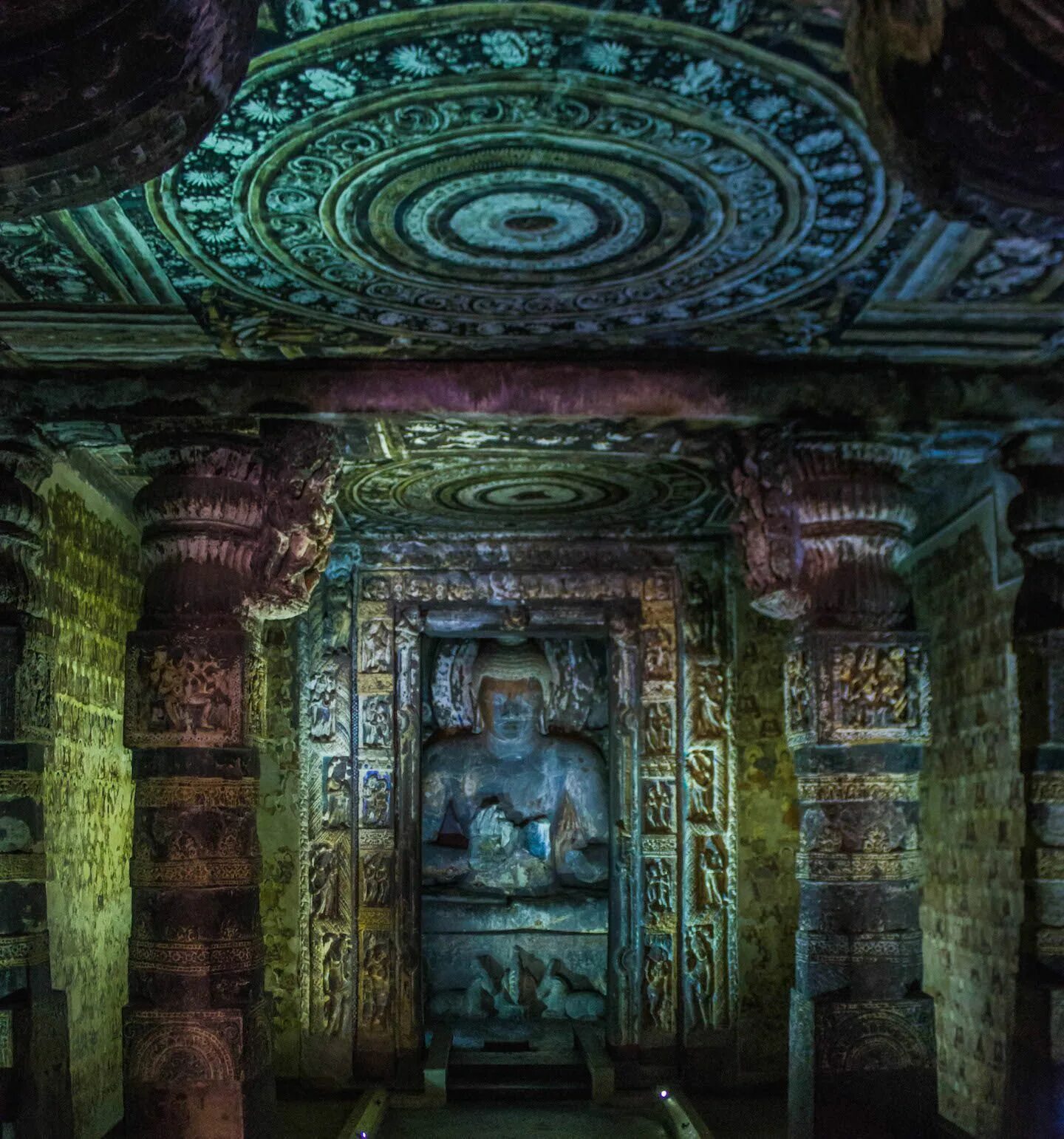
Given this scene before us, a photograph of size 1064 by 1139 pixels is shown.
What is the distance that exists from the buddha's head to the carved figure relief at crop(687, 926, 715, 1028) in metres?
2.79

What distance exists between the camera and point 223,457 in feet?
17.9

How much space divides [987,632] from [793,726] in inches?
66.9

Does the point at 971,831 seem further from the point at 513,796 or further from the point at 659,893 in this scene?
the point at 513,796

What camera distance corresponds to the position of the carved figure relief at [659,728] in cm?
880

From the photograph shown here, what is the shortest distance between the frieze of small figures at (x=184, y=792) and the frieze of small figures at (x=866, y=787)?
2546 mm

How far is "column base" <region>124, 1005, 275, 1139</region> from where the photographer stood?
504 centimetres

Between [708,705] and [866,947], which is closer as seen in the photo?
[866,947]

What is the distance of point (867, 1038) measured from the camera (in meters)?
5.29

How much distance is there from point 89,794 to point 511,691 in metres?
4.70

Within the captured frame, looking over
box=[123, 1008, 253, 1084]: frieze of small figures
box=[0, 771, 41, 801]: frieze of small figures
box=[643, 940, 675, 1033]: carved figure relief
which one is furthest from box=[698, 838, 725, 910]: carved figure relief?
box=[0, 771, 41, 801]: frieze of small figures

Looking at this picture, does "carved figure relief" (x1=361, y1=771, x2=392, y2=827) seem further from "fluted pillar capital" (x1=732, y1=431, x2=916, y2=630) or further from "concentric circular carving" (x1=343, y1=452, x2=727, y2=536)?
"fluted pillar capital" (x1=732, y1=431, x2=916, y2=630)

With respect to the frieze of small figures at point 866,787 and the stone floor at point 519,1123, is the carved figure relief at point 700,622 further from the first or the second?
the frieze of small figures at point 866,787

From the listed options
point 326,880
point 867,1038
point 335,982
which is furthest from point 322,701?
point 867,1038

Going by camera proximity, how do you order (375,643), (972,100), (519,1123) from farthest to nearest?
(375,643) < (519,1123) < (972,100)
